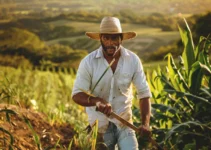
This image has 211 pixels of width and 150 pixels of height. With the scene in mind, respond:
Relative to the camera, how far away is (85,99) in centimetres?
322

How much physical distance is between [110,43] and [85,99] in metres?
0.33

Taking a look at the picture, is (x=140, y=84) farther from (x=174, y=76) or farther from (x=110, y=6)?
(x=110, y=6)

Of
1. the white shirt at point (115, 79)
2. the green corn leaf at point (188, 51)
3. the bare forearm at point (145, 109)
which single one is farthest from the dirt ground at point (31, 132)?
the green corn leaf at point (188, 51)

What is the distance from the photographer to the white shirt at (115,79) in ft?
10.9

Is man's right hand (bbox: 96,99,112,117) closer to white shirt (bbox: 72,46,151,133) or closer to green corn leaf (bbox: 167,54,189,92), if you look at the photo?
white shirt (bbox: 72,46,151,133)

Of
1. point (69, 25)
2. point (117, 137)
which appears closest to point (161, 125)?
point (117, 137)

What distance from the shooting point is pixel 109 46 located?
3.25 m

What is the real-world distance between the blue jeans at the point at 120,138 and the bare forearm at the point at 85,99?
0.85ft

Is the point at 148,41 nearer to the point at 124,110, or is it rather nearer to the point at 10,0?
the point at 10,0

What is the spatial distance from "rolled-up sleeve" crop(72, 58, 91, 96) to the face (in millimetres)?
147

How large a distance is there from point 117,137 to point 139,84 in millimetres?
330

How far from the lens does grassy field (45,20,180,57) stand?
13602 mm

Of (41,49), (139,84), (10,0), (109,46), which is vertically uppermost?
(109,46)

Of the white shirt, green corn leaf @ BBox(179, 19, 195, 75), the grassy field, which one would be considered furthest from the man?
the grassy field
